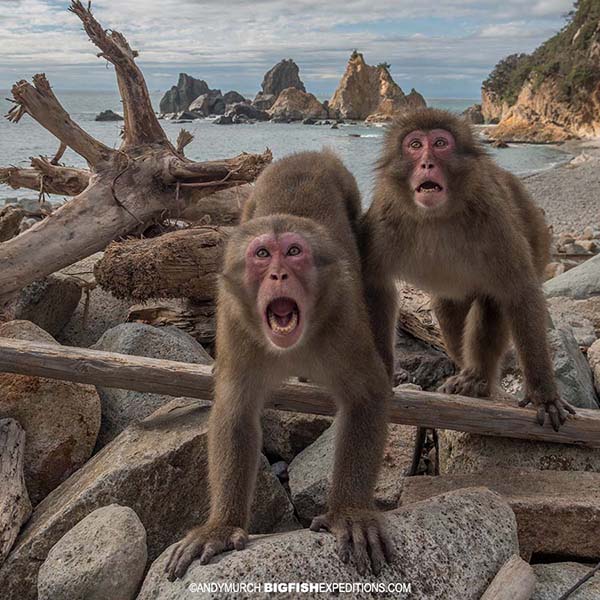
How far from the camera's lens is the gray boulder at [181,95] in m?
93.6

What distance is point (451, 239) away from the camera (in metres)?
4.18

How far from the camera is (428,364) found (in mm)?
5973

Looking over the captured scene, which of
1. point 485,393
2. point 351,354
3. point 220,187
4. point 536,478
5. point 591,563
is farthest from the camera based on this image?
point 220,187

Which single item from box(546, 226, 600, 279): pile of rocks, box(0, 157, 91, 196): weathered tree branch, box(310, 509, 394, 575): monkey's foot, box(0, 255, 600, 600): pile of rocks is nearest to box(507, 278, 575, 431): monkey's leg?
box(0, 255, 600, 600): pile of rocks

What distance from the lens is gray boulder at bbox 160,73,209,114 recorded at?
93.6m

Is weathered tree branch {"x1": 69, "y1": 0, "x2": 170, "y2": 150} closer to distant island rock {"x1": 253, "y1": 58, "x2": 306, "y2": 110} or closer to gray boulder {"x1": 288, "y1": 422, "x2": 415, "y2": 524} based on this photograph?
gray boulder {"x1": 288, "y1": 422, "x2": 415, "y2": 524}

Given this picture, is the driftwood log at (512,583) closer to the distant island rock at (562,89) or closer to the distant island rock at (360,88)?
the distant island rock at (562,89)

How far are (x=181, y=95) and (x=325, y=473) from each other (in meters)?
95.4

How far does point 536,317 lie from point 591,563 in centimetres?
128

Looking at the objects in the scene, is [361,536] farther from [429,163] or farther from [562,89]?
[562,89]

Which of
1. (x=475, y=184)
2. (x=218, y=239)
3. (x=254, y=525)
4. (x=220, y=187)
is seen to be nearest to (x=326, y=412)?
(x=254, y=525)

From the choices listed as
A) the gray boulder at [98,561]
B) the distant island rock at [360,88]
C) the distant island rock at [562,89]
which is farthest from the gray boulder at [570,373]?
the distant island rock at [360,88]

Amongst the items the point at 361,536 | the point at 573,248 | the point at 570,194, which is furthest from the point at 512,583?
the point at 570,194

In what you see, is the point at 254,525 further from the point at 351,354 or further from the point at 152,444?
the point at 351,354
